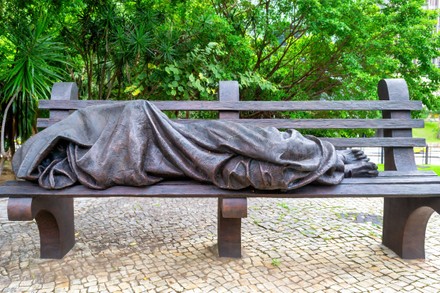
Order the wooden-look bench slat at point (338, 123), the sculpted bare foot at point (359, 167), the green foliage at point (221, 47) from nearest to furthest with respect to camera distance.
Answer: the sculpted bare foot at point (359, 167) < the wooden-look bench slat at point (338, 123) < the green foliage at point (221, 47)

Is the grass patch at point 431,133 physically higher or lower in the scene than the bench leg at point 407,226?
higher

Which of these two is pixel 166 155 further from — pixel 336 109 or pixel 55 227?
pixel 336 109

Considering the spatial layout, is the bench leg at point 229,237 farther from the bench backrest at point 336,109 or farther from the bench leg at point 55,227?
the bench leg at point 55,227

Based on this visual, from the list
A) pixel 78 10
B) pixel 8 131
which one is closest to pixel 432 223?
pixel 78 10

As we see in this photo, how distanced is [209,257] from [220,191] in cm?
90

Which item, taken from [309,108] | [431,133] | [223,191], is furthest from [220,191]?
[431,133]

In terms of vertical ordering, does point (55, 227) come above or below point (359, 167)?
below

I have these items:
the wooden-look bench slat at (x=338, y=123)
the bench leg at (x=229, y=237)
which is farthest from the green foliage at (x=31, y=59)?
the bench leg at (x=229, y=237)

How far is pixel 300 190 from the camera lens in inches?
101

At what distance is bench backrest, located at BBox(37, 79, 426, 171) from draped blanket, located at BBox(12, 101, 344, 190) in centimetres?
73

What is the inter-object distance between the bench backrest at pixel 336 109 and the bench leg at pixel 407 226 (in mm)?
374

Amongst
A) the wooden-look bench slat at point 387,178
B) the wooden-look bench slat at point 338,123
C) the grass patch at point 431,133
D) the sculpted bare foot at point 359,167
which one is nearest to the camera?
the wooden-look bench slat at point 387,178

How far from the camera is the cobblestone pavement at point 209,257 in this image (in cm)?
267

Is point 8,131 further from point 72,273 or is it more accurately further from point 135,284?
point 135,284
